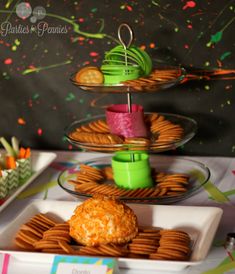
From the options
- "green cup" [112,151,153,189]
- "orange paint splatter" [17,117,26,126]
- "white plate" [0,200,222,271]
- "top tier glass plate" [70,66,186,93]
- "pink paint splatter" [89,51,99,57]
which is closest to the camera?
"white plate" [0,200,222,271]

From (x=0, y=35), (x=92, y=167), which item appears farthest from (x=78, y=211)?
(x=0, y=35)

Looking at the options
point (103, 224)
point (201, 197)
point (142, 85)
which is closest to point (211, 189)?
point (201, 197)

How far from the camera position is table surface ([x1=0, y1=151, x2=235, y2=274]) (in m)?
1.06

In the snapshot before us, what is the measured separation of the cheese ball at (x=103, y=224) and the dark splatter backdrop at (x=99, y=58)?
0.65 metres

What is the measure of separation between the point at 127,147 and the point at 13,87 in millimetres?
571

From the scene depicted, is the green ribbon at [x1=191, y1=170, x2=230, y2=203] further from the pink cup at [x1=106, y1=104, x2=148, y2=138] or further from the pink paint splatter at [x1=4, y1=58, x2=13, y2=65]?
the pink paint splatter at [x1=4, y1=58, x2=13, y2=65]

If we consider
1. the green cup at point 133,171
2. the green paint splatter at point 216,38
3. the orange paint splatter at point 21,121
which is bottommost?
the green cup at point 133,171

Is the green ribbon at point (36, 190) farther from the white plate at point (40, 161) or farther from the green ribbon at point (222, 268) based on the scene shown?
the green ribbon at point (222, 268)

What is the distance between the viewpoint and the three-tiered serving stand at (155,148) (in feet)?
4.28

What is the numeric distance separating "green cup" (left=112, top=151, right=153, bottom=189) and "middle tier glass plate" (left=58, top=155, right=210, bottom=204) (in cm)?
2

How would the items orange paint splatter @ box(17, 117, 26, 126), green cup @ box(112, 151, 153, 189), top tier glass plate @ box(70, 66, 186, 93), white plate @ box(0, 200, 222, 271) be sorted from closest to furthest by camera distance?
1. white plate @ box(0, 200, 222, 271)
2. top tier glass plate @ box(70, 66, 186, 93)
3. green cup @ box(112, 151, 153, 189)
4. orange paint splatter @ box(17, 117, 26, 126)

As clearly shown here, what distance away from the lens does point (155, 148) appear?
1.32 m

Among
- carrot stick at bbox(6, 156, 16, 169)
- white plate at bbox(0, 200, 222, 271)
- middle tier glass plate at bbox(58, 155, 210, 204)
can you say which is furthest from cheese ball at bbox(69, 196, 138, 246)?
carrot stick at bbox(6, 156, 16, 169)

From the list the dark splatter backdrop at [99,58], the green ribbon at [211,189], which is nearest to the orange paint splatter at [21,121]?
the dark splatter backdrop at [99,58]
